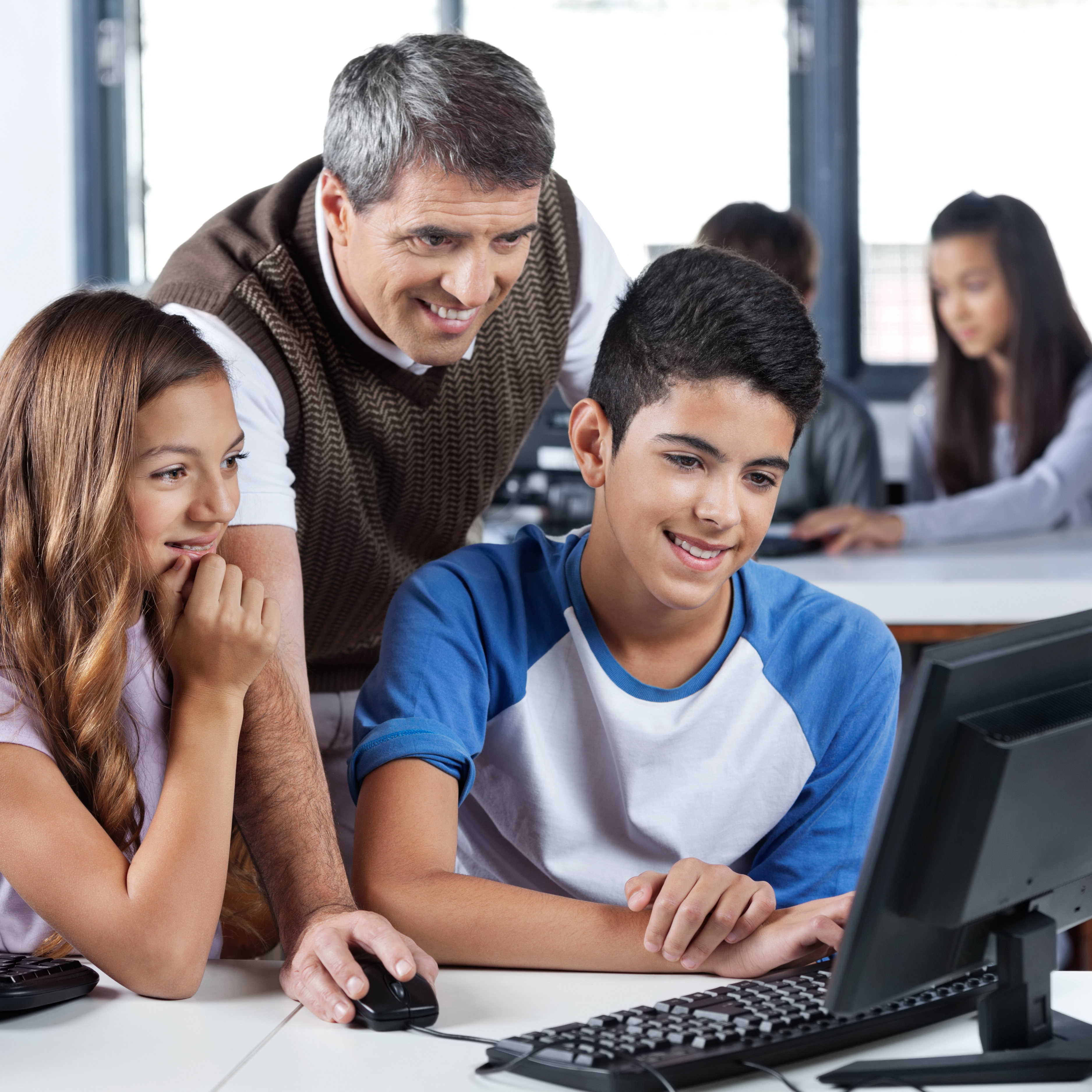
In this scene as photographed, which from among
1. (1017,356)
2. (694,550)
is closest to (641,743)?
(694,550)

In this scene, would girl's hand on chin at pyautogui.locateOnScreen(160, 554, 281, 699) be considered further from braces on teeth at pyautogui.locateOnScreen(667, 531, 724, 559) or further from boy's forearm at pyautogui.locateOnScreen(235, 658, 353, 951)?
braces on teeth at pyautogui.locateOnScreen(667, 531, 724, 559)

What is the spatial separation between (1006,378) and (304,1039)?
253cm

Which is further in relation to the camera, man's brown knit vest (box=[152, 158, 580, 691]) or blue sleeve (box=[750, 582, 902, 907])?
man's brown knit vest (box=[152, 158, 580, 691])

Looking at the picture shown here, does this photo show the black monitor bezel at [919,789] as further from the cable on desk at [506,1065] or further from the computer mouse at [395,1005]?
the computer mouse at [395,1005]

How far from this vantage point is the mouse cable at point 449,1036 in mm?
906

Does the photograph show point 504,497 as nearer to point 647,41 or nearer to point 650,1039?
point 647,41

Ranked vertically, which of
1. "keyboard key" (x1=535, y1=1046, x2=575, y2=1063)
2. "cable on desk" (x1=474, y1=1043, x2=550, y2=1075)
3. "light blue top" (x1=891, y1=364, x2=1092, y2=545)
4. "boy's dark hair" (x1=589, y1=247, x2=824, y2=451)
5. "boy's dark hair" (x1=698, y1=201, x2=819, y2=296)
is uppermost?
"boy's dark hair" (x1=698, y1=201, x2=819, y2=296)

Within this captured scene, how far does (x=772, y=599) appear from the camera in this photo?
1.38 metres

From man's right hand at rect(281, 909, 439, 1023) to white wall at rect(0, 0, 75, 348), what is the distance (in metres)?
3.47

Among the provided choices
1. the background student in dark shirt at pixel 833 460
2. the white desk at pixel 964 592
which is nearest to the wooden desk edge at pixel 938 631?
the white desk at pixel 964 592

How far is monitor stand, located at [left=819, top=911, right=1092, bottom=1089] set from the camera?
32.7 inches

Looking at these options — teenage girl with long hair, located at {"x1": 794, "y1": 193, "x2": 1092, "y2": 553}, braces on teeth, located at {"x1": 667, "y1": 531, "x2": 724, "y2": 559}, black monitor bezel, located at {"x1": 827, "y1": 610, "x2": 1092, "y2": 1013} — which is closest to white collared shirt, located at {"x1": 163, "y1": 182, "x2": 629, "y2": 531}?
braces on teeth, located at {"x1": 667, "y1": 531, "x2": 724, "y2": 559}

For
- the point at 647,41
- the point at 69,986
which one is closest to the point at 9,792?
the point at 69,986

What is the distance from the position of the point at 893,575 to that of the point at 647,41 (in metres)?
2.19
